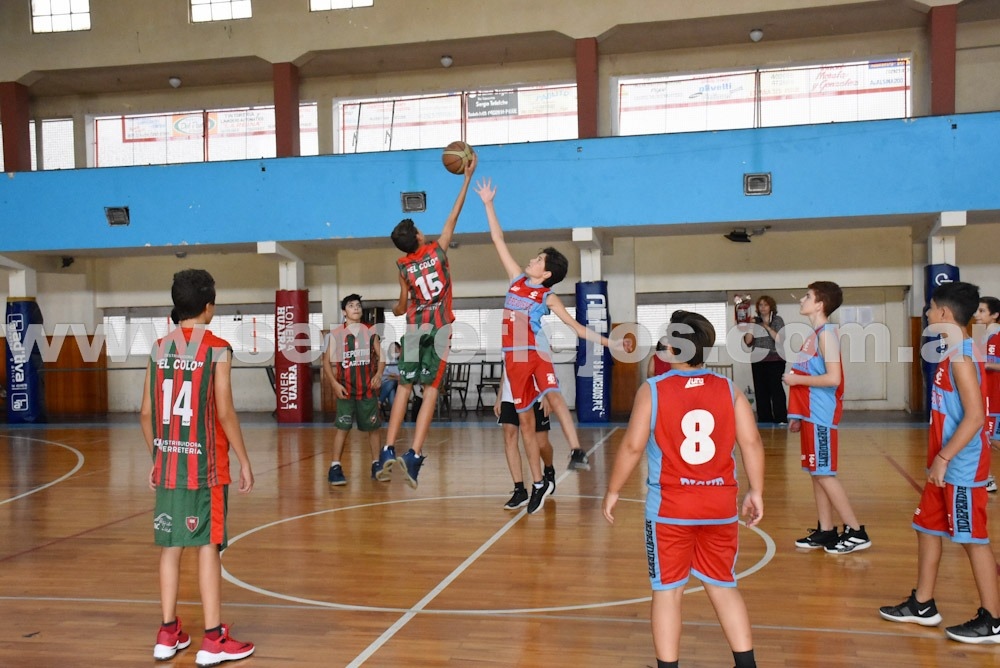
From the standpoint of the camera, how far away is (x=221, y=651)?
368cm

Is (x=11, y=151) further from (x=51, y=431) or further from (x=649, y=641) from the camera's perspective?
(x=649, y=641)

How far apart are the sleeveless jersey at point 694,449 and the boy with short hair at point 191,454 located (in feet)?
5.63

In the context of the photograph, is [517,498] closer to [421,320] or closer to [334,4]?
[421,320]

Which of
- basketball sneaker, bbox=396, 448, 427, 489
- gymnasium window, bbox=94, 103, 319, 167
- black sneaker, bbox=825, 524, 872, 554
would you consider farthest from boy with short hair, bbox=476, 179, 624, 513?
gymnasium window, bbox=94, 103, 319, 167

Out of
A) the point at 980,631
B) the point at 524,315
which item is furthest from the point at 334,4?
the point at 980,631

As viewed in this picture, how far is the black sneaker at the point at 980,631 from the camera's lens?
373cm

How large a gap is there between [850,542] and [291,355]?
11.1 m

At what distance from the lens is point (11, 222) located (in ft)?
48.7

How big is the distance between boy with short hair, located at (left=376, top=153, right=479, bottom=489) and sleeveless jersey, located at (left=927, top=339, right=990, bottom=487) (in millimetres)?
3410

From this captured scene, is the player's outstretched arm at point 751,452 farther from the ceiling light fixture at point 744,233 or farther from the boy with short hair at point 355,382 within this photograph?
the ceiling light fixture at point 744,233

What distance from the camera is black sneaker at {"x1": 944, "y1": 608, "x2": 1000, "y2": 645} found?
3.73 metres

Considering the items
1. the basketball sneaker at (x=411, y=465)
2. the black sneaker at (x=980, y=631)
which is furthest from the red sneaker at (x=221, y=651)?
the black sneaker at (x=980, y=631)

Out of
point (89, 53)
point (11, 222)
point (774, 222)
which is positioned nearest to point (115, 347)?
point (11, 222)

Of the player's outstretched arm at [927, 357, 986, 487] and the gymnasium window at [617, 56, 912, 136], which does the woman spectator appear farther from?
the player's outstretched arm at [927, 357, 986, 487]
